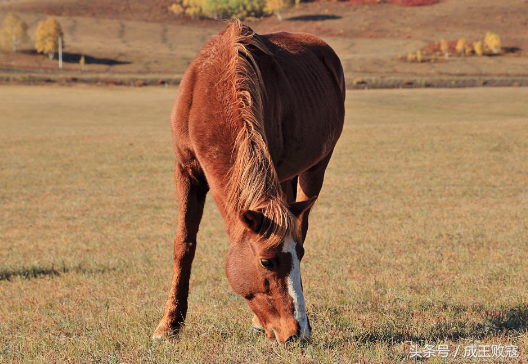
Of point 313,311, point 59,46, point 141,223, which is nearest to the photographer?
point 313,311

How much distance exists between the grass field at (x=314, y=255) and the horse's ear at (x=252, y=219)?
703 millimetres

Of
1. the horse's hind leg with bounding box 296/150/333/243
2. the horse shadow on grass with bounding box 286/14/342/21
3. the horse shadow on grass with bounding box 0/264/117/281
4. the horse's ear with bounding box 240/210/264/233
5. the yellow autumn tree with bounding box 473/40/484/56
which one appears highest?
the horse shadow on grass with bounding box 286/14/342/21

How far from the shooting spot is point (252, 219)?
9.06 feet

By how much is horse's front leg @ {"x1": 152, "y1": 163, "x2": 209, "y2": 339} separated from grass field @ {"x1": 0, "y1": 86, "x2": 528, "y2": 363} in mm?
154

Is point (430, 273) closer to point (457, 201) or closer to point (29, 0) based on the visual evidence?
point (457, 201)

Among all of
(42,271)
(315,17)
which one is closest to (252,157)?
(42,271)

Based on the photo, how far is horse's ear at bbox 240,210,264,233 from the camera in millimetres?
2729

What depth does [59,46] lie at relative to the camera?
7906cm

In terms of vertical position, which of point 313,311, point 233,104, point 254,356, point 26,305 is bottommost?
point 26,305

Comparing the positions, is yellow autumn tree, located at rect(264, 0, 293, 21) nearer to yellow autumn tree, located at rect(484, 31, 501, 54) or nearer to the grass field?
yellow autumn tree, located at rect(484, 31, 501, 54)

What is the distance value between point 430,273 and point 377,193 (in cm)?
640

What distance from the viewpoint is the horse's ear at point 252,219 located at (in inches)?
107


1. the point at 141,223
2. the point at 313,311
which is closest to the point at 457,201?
the point at 141,223

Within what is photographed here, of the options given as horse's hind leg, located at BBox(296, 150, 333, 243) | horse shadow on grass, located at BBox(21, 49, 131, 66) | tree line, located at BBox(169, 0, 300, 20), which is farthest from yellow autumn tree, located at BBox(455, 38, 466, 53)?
horse's hind leg, located at BBox(296, 150, 333, 243)
